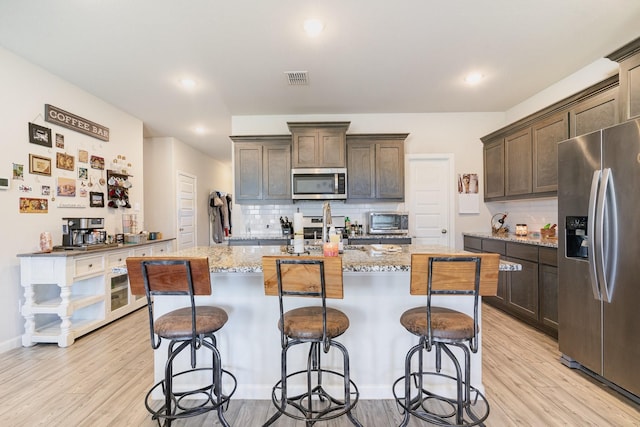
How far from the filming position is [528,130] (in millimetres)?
3420

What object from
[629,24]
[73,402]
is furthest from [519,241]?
[73,402]

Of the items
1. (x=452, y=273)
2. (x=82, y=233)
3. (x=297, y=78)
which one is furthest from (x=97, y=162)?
(x=452, y=273)

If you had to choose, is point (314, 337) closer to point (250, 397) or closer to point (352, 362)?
point (352, 362)

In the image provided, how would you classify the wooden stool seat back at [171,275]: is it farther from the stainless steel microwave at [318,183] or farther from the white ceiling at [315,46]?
the stainless steel microwave at [318,183]

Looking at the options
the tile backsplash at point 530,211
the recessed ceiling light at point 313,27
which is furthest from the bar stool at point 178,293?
the tile backsplash at point 530,211

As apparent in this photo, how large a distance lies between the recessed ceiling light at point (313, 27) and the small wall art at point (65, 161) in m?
2.96

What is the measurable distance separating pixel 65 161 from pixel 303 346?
3341 millimetres

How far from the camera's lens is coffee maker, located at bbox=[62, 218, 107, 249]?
306 centimetres

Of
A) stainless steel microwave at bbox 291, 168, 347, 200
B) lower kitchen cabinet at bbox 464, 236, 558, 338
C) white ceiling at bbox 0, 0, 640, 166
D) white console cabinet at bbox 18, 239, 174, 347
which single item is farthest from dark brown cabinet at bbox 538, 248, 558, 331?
white console cabinet at bbox 18, 239, 174, 347

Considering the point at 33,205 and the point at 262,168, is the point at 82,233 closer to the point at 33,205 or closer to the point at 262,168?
the point at 33,205

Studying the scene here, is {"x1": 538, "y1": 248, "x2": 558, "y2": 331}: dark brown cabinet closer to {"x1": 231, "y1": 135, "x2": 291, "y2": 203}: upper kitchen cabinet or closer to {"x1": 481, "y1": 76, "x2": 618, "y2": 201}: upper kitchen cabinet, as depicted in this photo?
{"x1": 481, "y1": 76, "x2": 618, "y2": 201}: upper kitchen cabinet

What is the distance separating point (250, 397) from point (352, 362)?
715 mm

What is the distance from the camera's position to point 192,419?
1773mm

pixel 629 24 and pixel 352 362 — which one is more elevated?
pixel 629 24
